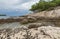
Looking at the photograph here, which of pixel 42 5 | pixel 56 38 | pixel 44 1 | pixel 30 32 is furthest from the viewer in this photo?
pixel 44 1

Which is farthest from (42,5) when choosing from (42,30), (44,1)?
(42,30)

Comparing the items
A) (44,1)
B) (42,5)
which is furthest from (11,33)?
(44,1)

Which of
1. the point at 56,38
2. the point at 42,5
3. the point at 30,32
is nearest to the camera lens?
the point at 56,38

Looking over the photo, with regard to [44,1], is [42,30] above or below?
above

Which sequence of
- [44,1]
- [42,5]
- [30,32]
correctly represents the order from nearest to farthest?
[30,32] < [42,5] < [44,1]

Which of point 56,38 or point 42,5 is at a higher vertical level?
point 56,38

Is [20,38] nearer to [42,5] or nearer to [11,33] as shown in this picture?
[11,33]

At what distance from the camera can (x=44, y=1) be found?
3004 inches

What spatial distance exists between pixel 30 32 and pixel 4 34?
1.83m

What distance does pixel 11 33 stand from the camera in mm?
12938

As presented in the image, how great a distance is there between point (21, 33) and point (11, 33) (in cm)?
80

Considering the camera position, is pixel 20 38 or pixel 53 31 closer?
pixel 20 38

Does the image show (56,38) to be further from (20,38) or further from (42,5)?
A: (42,5)

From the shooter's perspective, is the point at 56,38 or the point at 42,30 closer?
the point at 56,38
